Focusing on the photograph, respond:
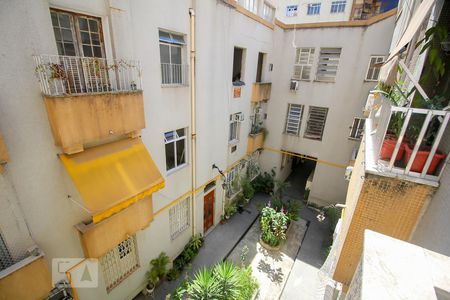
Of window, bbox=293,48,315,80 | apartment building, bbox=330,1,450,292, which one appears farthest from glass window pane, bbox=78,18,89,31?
window, bbox=293,48,315,80

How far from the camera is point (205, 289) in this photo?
6340mm

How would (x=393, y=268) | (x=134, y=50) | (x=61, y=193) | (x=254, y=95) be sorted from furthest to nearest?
1. (x=254, y=95)
2. (x=134, y=50)
3. (x=61, y=193)
4. (x=393, y=268)

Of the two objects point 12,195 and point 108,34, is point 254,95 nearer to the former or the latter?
point 108,34

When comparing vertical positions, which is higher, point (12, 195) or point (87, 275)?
point (12, 195)

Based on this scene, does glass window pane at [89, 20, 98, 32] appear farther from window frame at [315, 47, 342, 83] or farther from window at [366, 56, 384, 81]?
window at [366, 56, 384, 81]

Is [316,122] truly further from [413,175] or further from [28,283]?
[28,283]

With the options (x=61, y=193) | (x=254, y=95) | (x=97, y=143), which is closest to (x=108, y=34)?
(x=97, y=143)

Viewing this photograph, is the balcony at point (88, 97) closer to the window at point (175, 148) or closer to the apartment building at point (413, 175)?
the window at point (175, 148)

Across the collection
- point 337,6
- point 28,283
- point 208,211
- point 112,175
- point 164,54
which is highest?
point 337,6

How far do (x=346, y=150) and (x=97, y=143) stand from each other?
39.2 feet

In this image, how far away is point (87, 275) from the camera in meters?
5.64

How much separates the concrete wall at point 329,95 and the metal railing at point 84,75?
9527mm

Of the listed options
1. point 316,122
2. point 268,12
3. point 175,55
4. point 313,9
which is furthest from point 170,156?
point 313,9

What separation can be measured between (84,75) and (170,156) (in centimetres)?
393
